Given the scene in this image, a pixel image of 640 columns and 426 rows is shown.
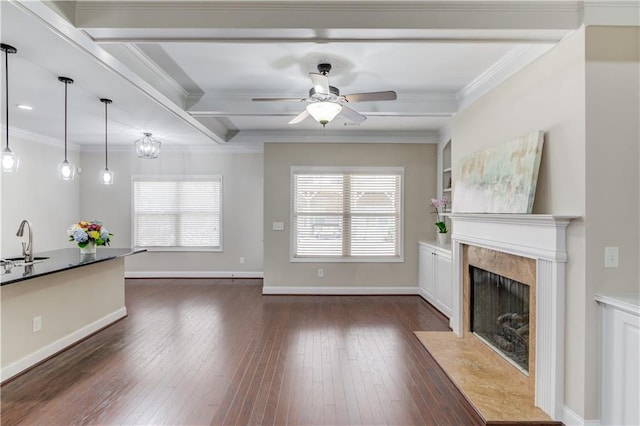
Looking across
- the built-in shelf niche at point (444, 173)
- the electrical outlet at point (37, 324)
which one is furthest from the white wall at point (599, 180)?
the electrical outlet at point (37, 324)

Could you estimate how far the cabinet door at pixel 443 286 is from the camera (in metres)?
4.70

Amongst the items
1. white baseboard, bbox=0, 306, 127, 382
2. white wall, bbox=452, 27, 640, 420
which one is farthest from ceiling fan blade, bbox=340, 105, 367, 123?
white baseboard, bbox=0, 306, 127, 382

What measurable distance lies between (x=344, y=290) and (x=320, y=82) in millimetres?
3976

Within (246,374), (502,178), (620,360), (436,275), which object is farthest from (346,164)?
(620,360)

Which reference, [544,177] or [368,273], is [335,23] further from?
[368,273]

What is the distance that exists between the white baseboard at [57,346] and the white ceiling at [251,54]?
2633 millimetres

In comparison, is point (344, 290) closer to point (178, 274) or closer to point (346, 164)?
point (346, 164)

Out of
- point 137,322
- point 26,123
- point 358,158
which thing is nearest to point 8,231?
point 26,123

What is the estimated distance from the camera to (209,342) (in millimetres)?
3883

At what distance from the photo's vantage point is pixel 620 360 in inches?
84.3

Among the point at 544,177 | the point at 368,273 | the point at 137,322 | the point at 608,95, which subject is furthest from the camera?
the point at 368,273

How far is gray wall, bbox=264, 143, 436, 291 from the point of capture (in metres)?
6.04

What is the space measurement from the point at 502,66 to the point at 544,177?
1260mm

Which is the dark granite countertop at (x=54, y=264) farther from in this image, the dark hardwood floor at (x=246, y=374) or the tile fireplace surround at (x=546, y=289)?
the tile fireplace surround at (x=546, y=289)
